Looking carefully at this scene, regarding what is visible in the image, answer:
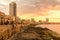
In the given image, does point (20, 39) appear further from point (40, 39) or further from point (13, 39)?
point (40, 39)

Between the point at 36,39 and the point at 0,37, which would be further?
the point at 36,39

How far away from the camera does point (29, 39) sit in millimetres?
26641

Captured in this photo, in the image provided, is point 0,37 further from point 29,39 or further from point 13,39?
point 29,39

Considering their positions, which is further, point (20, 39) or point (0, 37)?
point (20, 39)

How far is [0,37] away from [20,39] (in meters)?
3.46

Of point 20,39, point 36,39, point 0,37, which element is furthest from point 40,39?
point 0,37

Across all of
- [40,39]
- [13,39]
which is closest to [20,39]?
[13,39]

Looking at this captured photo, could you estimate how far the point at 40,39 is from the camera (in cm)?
2684

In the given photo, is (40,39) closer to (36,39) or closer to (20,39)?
(36,39)

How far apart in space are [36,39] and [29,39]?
125 cm

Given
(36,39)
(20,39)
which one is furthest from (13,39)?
(36,39)

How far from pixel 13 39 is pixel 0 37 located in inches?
95.9

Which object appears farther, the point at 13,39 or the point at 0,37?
the point at 13,39

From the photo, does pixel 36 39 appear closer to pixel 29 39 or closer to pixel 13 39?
pixel 29 39
